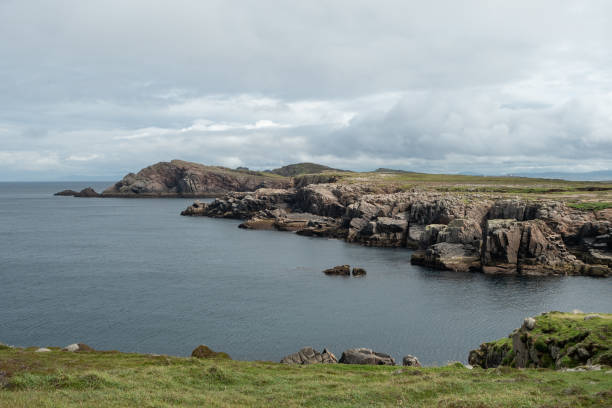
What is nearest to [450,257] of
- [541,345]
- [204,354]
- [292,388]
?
[541,345]

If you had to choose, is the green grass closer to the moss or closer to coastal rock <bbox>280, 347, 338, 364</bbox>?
the moss

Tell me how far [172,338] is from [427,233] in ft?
240

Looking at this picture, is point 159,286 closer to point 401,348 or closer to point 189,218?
point 401,348

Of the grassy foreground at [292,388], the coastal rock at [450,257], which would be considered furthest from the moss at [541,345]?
the coastal rock at [450,257]

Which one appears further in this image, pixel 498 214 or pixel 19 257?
pixel 498 214

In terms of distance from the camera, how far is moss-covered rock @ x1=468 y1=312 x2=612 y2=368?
30609 millimetres

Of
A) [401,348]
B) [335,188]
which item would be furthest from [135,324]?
[335,188]

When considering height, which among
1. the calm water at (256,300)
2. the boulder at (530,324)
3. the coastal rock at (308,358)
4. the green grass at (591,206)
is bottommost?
the calm water at (256,300)

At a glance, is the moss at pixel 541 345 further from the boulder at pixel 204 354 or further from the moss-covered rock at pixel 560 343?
the boulder at pixel 204 354

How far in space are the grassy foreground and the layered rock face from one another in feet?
221

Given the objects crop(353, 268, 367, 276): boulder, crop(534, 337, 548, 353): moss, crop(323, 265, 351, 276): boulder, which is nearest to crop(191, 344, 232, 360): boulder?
crop(534, 337, 548, 353): moss

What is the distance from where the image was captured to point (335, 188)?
18300 cm

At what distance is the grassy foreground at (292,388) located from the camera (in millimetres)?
21250

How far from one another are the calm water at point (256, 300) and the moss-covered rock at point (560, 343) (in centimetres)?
1185
